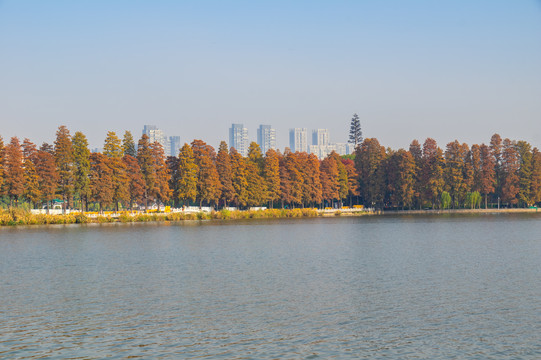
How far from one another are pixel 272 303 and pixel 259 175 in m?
94.8

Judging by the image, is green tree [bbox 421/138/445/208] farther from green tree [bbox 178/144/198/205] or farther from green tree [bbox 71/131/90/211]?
green tree [bbox 71/131/90/211]

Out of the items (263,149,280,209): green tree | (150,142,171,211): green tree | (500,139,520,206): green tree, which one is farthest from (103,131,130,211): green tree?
(500,139,520,206): green tree

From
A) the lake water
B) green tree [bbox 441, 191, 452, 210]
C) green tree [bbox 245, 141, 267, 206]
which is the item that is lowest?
the lake water

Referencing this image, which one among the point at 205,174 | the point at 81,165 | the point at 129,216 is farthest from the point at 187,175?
the point at 81,165

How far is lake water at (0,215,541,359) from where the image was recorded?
18.4 metres

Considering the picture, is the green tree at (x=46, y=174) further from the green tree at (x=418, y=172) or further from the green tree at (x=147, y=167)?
the green tree at (x=418, y=172)

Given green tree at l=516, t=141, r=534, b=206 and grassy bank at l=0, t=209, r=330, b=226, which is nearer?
grassy bank at l=0, t=209, r=330, b=226

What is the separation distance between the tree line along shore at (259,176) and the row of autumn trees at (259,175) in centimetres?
20

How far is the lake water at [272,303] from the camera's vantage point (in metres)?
18.4

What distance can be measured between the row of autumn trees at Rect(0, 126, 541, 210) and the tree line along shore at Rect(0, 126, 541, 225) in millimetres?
200

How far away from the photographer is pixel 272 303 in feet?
82.7

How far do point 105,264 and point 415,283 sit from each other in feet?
68.5

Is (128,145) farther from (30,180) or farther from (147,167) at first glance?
(30,180)

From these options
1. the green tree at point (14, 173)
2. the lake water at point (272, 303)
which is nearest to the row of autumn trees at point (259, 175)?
the green tree at point (14, 173)
